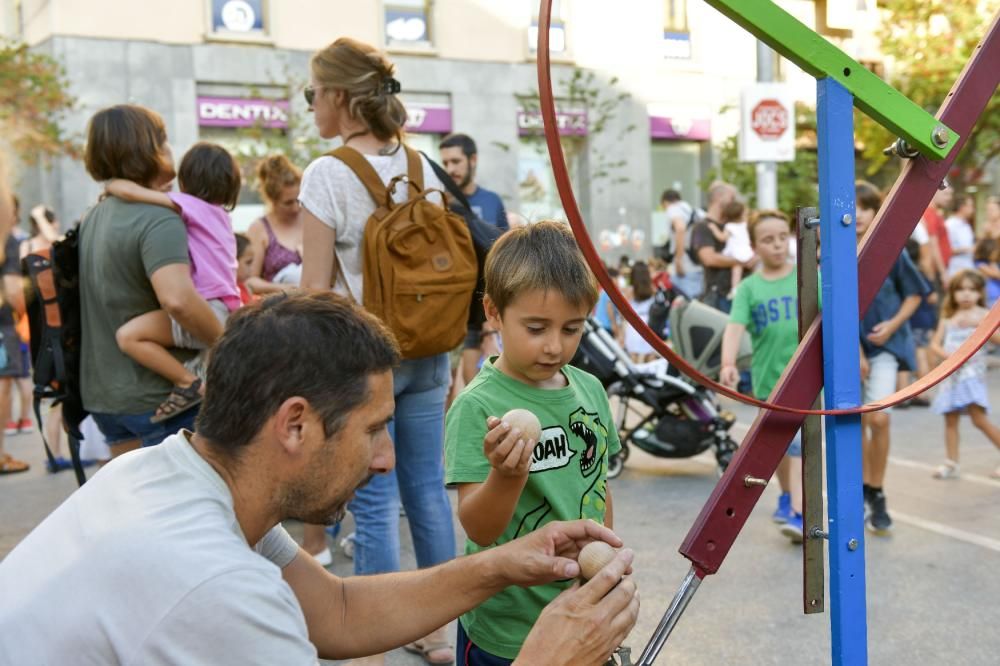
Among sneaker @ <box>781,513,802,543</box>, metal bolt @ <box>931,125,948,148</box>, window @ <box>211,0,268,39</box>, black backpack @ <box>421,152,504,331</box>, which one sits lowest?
sneaker @ <box>781,513,802,543</box>

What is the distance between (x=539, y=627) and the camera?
5.27 ft

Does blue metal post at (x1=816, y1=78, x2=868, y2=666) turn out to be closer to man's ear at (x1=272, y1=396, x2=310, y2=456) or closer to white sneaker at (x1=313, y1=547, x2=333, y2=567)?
man's ear at (x1=272, y1=396, x2=310, y2=456)

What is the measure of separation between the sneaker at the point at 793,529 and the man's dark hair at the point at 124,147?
10.2 ft

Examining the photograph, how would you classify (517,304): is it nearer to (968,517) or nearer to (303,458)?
(303,458)

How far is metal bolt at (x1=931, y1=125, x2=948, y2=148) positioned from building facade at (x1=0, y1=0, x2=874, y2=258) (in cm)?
1295

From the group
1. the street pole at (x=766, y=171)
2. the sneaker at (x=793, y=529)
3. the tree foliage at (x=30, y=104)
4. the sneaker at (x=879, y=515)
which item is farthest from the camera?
the tree foliage at (x=30, y=104)

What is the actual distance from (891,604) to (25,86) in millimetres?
14458

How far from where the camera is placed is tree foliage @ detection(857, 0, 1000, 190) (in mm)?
15148

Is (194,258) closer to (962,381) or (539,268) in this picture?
(539,268)

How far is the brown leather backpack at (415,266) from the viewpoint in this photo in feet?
9.68

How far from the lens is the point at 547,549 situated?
5.97 ft

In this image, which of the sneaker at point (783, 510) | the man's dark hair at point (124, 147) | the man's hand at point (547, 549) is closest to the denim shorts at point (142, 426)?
the man's dark hair at point (124, 147)

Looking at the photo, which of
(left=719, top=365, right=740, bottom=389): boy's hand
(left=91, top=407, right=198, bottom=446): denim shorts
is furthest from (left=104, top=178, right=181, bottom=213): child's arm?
(left=719, top=365, right=740, bottom=389): boy's hand

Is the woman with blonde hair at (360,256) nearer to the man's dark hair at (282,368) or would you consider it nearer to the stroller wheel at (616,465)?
the man's dark hair at (282,368)
